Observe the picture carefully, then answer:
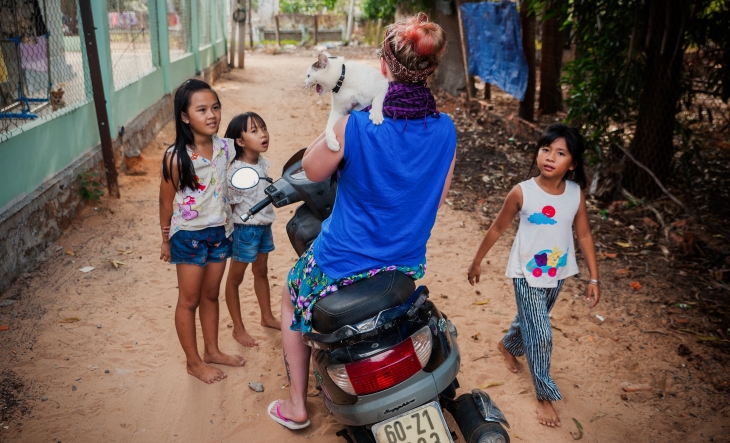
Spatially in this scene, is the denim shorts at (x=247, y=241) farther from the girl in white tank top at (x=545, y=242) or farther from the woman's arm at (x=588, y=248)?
the woman's arm at (x=588, y=248)

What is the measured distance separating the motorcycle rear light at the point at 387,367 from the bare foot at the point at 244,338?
155cm

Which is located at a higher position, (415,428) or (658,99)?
(658,99)

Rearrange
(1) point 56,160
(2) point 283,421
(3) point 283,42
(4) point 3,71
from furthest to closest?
(3) point 283,42
(1) point 56,160
(4) point 3,71
(2) point 283,421

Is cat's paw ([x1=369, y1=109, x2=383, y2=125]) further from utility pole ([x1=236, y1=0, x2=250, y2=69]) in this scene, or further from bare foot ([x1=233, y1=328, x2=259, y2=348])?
utility pole ([x1=236, y1=0, x2=250, y2=69])

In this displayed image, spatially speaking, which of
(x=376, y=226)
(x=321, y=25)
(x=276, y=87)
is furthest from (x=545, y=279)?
(x=321, y=25)

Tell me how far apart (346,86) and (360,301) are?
79 centimetres

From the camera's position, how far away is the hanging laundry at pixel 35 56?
4.69 metres

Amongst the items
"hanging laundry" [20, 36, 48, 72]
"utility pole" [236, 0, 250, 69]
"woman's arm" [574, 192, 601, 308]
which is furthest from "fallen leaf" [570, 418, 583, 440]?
"utility pole" [236, 0, 250, 69]

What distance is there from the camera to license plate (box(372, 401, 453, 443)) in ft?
6.77

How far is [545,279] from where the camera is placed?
2842 mm

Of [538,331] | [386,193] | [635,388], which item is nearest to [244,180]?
[386,193]

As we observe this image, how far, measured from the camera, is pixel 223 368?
3305 millimetres

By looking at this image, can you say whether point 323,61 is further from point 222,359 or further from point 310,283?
point 222,359

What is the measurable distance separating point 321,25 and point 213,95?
28.9m
